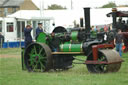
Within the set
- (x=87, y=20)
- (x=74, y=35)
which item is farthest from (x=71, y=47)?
(x=87, y=20)

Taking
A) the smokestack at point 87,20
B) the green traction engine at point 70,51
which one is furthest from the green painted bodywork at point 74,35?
the smokestack at point 87,20

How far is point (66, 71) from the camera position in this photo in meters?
13.0

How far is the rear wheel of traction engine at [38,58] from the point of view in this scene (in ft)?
40.3

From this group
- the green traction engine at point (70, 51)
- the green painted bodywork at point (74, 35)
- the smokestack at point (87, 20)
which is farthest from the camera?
the green painted bodywork at point (74, 35)

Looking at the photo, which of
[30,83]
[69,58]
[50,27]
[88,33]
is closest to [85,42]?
[88,33]

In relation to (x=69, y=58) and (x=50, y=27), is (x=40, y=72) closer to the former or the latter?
(x=69, y=58)

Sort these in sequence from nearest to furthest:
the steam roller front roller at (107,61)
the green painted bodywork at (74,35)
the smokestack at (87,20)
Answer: the steam roller front roller at (107,61) → the smokestack at (87,20) → the green painted bodywork at (74,35)

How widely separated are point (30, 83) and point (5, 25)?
1031 inches

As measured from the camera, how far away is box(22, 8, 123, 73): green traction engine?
11508 mm

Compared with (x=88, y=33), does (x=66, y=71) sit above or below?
below

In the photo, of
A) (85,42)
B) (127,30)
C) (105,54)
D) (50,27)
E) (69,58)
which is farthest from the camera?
(50,27)

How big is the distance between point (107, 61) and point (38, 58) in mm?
2428

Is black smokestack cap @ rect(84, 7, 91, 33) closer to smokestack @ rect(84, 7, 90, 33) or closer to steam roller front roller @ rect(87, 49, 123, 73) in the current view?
smokestack @ rect(84, 7, 90, 33)

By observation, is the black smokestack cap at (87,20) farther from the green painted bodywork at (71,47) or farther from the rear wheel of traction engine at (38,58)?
the rear wheel of traction engine at (38,58)
